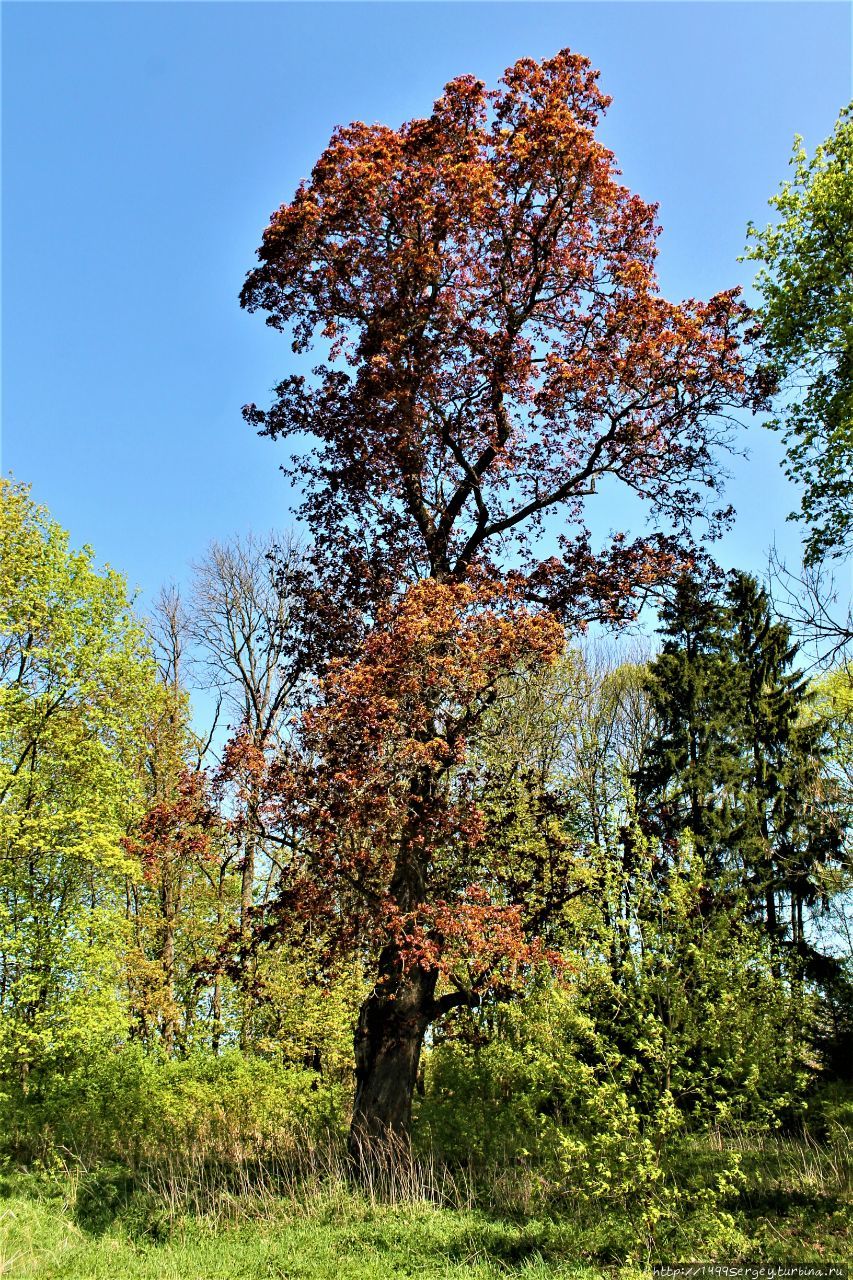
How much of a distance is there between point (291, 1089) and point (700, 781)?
9.90 m

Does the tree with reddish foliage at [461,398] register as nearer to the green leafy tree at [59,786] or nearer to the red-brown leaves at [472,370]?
the red-brown leaves at [472,370]

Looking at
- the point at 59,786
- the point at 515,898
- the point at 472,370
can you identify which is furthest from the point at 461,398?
the point at 59,786

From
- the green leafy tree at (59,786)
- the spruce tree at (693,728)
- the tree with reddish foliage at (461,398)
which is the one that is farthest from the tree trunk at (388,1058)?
the spruce tree at (693,728)

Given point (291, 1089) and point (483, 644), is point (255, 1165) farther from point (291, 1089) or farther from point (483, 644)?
point (483, 644)

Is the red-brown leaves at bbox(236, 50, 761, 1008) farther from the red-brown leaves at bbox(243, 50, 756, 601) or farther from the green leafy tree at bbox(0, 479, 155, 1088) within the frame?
the green leafy tree at bbox(0, 479, 155, 1088)

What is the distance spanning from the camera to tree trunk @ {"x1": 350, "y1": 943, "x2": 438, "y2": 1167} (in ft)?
29.0

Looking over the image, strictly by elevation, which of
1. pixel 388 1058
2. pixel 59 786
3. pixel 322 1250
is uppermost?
pixel 59 786

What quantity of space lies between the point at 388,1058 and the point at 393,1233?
190 cm

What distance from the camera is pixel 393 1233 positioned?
7.42m

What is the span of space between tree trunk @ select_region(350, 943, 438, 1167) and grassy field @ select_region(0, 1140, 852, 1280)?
0.55 metres

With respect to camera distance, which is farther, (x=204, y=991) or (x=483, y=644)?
(x=204, y=991)

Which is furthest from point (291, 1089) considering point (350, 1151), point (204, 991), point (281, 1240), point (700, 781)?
point (700, 781)

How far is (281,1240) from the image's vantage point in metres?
7.64

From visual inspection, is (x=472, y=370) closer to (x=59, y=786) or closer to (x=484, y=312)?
(x=484, y=312)
